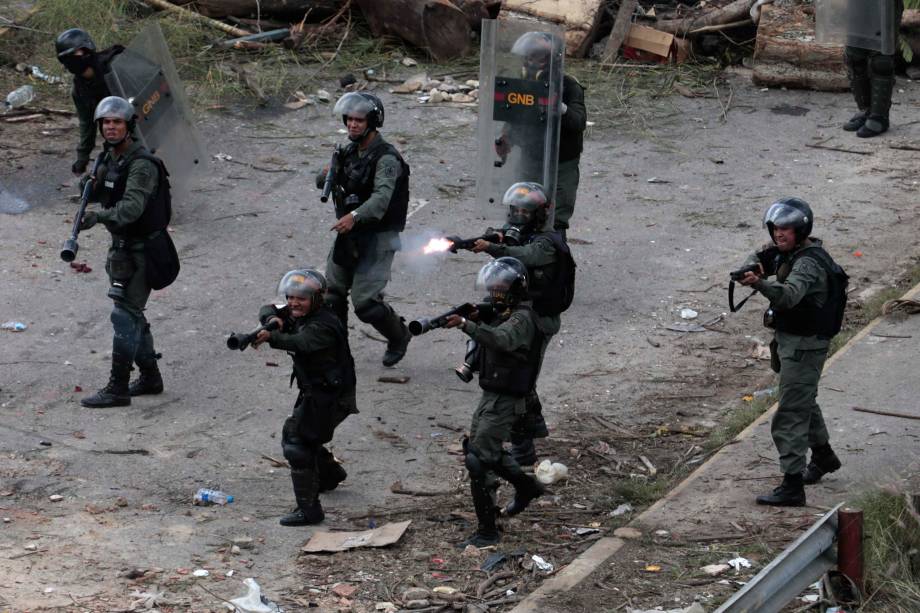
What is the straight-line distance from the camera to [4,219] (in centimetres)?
1138

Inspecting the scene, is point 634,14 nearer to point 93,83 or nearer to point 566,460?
point 93,83

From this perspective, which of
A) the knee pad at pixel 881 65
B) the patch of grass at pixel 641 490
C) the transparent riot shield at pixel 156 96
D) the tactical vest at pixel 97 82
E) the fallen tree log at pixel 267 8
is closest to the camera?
the patch of grass at pixel 641 490

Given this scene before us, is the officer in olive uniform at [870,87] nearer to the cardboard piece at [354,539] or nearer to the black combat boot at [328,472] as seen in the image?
the black combat boot at [328,472]

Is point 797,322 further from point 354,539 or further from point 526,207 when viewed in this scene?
point 354,539

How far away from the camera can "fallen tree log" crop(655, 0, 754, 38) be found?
14.7 metres

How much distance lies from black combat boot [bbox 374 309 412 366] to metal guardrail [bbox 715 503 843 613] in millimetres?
3915

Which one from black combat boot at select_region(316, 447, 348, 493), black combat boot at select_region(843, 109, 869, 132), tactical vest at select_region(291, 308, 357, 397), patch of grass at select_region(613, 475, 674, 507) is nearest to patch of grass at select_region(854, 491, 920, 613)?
patch of grass at select_region(613, 475, 674, 507)

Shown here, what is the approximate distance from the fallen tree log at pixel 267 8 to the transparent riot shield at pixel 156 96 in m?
4.92

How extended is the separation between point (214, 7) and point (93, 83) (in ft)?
15.0

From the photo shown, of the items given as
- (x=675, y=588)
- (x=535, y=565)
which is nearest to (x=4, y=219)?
(x=535, y=565)

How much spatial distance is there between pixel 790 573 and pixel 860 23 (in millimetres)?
7854

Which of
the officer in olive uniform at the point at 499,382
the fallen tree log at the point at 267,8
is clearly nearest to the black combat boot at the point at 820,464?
the officer in olive uniform at the point at 499,382

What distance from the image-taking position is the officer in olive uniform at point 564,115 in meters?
9.07

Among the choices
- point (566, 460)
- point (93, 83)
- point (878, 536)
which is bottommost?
point (566, 460)
